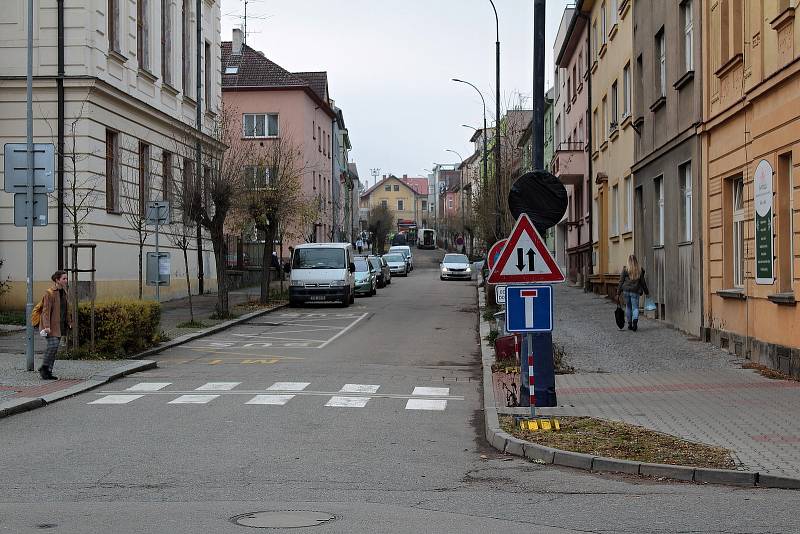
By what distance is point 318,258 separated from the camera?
119ft

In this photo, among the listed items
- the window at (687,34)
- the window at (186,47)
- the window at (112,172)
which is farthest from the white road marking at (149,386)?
the window at (186,47)

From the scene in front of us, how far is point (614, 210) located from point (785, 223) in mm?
17577

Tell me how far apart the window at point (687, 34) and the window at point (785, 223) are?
5.68 meters

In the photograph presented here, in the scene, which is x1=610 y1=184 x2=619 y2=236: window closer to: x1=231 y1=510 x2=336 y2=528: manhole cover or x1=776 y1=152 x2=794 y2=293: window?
x1=776 y1=152 x2=794 y2=293: window

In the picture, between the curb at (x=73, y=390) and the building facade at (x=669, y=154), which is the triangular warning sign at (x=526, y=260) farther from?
the building facade at (x=669, y=154)

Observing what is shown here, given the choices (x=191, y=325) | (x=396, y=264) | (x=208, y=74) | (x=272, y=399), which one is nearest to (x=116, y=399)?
(x=272, y=399)

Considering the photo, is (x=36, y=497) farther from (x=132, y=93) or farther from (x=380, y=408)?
(x=132, y=93)

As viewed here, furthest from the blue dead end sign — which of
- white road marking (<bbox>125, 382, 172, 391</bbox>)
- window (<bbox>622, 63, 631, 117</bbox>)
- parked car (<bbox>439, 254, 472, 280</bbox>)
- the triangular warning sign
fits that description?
parked car (<bbox>439, 254, 472, 280</bbox>)

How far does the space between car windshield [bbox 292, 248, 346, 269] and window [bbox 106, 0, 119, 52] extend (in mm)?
9819

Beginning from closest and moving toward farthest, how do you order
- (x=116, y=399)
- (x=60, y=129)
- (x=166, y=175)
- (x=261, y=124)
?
(x=116, y=399) → (x=60, y=129) → (x=166, y=175) → (x=261, y=124)

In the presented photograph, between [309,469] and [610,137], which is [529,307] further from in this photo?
[610,137]

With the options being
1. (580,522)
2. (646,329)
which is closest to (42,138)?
(646,329)

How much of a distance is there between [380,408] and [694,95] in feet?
34.2

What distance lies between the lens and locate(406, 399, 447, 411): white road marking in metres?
13.5
